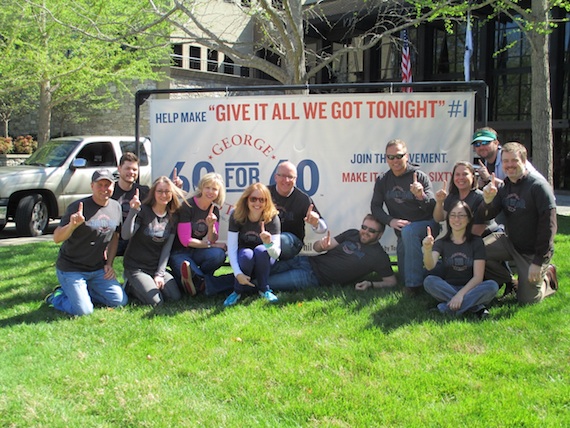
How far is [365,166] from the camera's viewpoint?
6.89m

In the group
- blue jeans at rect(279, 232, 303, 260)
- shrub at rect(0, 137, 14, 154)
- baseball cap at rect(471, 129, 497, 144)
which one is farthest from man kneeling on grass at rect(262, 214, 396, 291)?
shrub at rect(0, 137, 14, 154)

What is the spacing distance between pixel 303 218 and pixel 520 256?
2104 mm

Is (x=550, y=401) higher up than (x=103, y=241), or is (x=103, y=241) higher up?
(x=103, y=241)

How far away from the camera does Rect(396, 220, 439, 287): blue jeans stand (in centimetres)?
574

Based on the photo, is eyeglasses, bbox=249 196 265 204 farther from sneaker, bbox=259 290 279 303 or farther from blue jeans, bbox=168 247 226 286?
sneaker, bbox=259 290 279 303

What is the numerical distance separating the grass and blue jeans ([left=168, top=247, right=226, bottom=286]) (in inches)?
14.3

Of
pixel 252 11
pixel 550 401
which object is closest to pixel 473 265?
pixel 550 401

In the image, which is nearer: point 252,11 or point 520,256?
point 520,256

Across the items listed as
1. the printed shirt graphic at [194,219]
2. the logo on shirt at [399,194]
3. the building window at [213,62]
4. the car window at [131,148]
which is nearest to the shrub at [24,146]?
the building window at [213,62]

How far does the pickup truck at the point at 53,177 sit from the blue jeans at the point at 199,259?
17.9 ft

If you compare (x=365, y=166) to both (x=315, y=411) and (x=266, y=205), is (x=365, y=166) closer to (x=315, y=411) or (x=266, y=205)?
(x=266, y=205)

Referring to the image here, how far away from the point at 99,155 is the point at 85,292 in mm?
7326

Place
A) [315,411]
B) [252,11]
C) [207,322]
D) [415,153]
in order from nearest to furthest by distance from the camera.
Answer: [315,411]
[207,322]
[415,153]
[252,11]

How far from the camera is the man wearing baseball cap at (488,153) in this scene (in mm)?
6223
